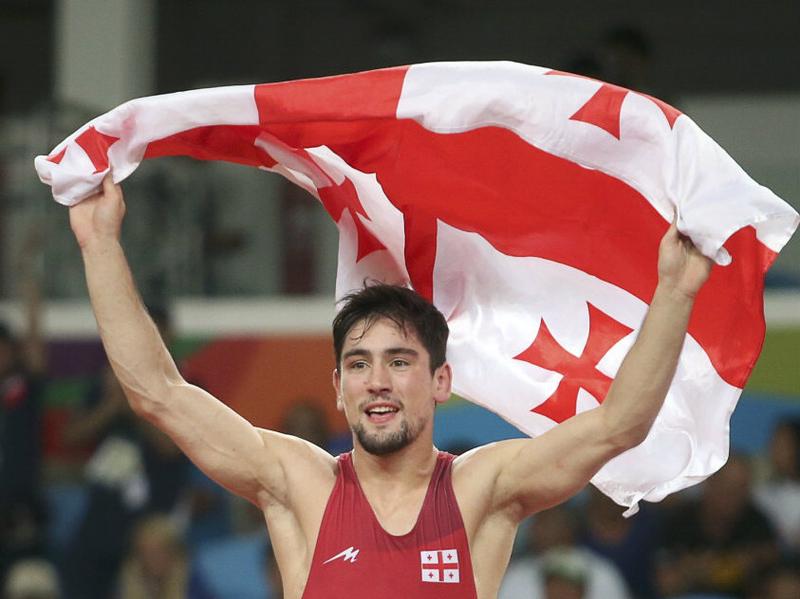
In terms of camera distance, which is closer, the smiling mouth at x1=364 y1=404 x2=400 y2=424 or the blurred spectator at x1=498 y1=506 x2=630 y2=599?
the smiling mouth at x1=364 y1=404 x2=400 y2=424

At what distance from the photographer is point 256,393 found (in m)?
8.49

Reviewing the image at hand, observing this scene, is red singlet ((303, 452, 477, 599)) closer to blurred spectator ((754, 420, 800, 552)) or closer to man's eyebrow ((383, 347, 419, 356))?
man's eyebrow ((383, 347, 419, 356))

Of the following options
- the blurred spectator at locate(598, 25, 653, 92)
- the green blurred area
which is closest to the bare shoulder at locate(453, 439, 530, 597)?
the blurred spectator at locate(598, 25, 653, 92)

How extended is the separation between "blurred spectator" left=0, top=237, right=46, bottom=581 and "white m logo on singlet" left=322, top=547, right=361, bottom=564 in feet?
15.1

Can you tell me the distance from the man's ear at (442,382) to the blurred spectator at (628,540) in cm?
356

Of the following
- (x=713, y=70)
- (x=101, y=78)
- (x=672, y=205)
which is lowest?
(x=672, y=205)

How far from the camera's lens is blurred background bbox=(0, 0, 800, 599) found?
23.5 ft

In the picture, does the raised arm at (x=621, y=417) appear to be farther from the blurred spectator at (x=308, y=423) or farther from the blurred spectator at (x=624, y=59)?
the blurred spectator at (x=308, y=423)

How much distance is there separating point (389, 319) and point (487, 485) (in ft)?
1.45

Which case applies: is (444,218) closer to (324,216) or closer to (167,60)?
(324,216)

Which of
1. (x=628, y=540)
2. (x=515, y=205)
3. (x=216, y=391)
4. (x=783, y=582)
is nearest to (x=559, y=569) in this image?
(x=628, y=540)

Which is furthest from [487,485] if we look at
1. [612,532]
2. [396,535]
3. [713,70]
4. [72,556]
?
[713,70]

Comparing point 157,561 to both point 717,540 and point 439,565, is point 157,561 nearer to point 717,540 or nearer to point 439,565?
point 717,540

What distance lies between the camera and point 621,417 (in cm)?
343
